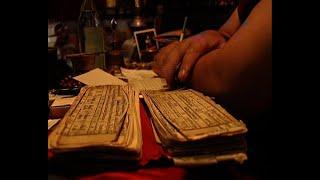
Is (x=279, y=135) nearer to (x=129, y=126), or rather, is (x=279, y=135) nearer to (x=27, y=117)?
(x=129, y=126)

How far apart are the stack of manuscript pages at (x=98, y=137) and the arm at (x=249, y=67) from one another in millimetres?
158

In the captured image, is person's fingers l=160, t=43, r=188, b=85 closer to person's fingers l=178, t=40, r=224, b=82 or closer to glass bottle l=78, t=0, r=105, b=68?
person's fingers l=178, t=40, r=224, b=82

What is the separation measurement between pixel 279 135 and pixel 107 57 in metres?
0.89

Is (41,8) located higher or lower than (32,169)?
higher

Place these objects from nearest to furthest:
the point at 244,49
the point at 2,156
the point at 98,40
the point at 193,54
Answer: the point at 2,156
the point at 244,49
the point at 193,54
the point at 98,40

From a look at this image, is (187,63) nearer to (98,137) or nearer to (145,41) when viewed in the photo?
(98,137)

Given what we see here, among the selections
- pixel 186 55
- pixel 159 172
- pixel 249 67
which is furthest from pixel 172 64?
pixel 159 172

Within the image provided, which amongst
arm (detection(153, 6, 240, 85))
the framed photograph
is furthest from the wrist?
the framed photograph

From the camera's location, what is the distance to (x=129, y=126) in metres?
0.50

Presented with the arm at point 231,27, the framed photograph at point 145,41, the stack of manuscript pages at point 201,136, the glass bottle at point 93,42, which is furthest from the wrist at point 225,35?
the stack of manuscript pages at point 201,136

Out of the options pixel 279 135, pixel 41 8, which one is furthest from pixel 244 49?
pixel 41 8

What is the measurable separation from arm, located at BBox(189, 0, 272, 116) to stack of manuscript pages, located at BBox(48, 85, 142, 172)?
158 millimetres

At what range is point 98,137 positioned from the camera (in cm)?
45

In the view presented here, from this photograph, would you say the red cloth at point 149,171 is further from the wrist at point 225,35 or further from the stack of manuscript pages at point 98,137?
the wrist at point 225,35
